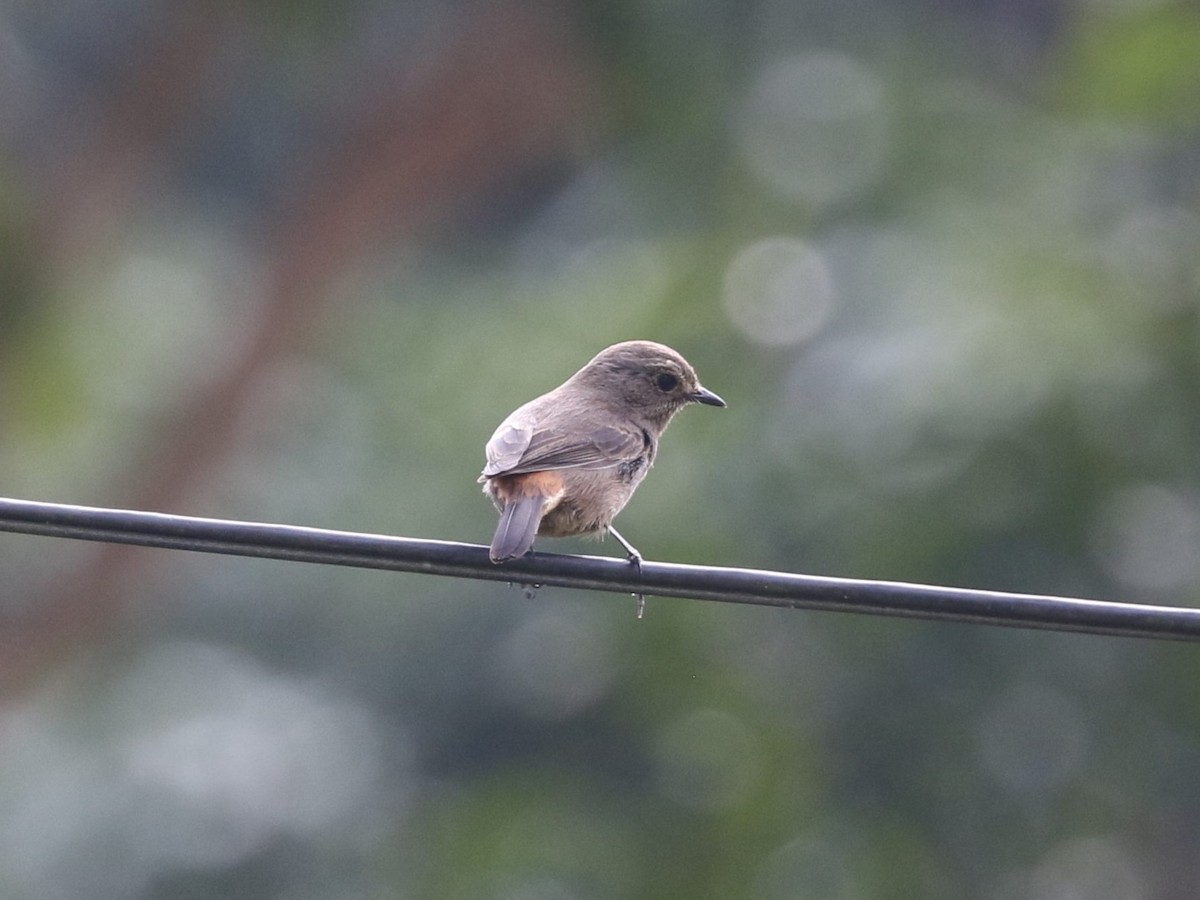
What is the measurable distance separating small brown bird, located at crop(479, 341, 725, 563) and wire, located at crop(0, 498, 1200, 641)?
2.41 ft

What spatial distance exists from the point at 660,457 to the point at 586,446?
146 inches

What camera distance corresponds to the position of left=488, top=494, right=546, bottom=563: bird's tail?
510 cm

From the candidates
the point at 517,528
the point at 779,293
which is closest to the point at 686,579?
the point at 517,528

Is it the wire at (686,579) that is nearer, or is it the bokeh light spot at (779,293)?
the wire at (686,579)

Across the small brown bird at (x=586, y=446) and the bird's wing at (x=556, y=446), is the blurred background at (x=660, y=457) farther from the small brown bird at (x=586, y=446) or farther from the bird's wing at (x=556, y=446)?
the bird's wing at (x=556, y=446)

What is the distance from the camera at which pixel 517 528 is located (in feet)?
17.9

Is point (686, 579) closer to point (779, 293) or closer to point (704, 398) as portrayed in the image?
point (704, 398)

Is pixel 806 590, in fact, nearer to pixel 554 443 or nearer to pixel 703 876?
pixel 554 443

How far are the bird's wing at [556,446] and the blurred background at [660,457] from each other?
2567 mm

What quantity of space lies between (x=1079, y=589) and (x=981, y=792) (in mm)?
1270

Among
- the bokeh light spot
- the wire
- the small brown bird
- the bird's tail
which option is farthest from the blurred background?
the wire

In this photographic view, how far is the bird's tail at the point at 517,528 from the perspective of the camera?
5.10 meters

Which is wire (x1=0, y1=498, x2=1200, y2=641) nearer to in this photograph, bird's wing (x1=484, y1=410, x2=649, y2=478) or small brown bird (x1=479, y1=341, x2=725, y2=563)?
small brown bird (x1=479, y1=341, x2=725, y2=563)

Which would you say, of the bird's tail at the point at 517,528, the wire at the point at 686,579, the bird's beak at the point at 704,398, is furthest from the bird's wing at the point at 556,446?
the wire at the point at 686,579
